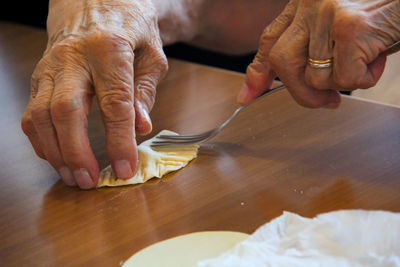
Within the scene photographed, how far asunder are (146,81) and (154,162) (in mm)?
182

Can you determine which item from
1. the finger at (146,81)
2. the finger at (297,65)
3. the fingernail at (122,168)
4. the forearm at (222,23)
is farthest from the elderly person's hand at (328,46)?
the forearm at (222,23)

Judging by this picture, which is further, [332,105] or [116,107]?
[332,105]

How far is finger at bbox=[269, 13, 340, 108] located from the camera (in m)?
0.91

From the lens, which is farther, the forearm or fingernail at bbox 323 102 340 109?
the forearm

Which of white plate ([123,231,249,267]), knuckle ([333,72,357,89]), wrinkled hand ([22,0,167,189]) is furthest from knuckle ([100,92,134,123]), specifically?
knuckle ([333,72,357,89])

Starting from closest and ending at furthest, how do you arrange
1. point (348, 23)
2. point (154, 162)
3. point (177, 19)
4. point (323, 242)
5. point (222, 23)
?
point (323, 242) < point (348, 23) < point (154, 162) < point (177, 19) < point (222, 23)

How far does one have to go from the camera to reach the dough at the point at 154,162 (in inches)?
35.5

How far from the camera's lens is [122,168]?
89cm

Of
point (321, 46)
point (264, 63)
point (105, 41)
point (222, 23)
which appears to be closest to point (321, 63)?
point (321, 46)

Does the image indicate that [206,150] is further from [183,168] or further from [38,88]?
[38,88]

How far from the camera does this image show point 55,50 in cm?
94

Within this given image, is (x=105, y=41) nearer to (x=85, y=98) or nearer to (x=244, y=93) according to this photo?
(x=85, y=98)

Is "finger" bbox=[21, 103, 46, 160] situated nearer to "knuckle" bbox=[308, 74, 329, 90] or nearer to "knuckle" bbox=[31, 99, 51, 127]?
"knuckle" bbox=[31, 99, 51, 127]

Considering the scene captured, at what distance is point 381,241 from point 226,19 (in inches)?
44.3
